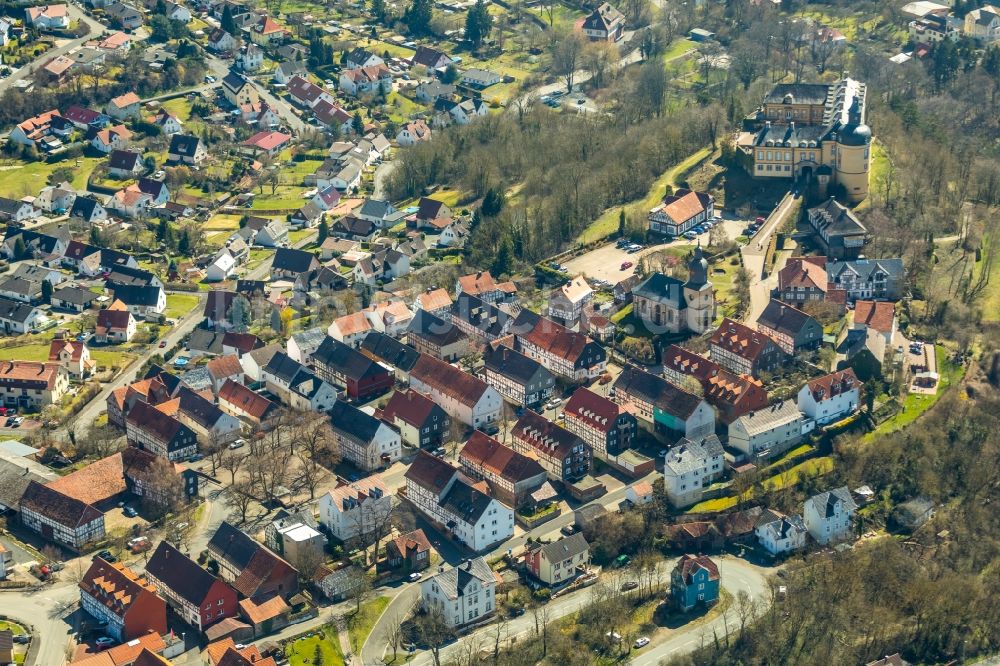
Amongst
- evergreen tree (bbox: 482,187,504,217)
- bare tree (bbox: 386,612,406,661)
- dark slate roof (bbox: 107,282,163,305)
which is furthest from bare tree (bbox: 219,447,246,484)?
evergreen tree (bbox: 482,187,504,217)

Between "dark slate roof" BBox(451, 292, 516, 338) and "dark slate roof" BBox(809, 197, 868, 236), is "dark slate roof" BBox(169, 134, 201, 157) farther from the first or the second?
"dark slate roof" BBox(809, 197, 868, 236)

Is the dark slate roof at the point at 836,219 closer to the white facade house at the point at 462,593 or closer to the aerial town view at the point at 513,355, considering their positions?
the aerial town view at the point at 513,355

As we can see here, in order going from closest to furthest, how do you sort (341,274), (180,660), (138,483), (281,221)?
(180,660) < (138,483) < (341,274) < (281,221)

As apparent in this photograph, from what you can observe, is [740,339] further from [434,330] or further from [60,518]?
[60,518]

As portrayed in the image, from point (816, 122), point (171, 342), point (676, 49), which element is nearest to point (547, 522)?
point (171, 342)

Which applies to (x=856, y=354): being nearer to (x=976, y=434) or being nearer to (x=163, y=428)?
(x=976, y=434)

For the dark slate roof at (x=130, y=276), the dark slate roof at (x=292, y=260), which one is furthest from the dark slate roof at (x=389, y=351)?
the dark slate roof at (x=130, y=276)
